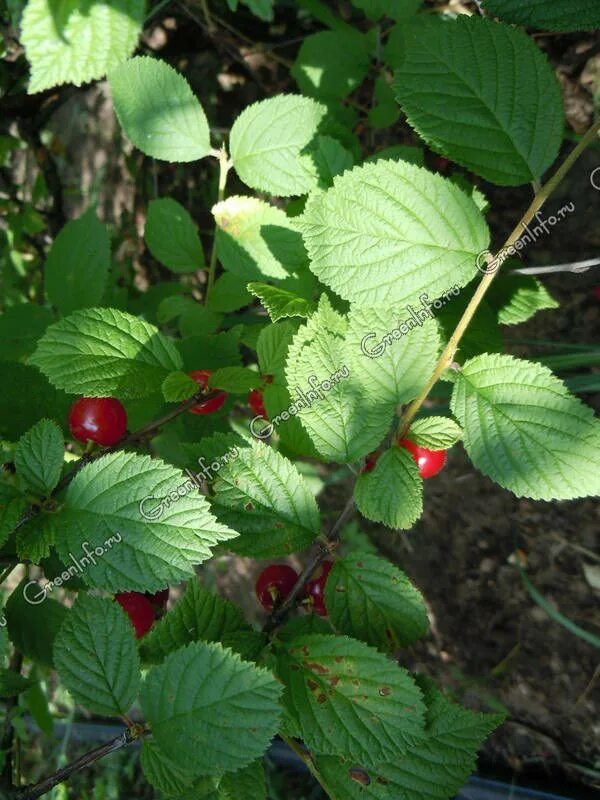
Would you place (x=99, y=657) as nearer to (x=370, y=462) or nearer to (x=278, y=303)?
(x=370, y=462)

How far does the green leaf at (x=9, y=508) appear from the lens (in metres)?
0.97

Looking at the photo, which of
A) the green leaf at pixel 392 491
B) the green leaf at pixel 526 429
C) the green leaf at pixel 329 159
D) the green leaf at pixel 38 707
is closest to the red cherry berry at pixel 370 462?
the green leaf at pixel 392 491

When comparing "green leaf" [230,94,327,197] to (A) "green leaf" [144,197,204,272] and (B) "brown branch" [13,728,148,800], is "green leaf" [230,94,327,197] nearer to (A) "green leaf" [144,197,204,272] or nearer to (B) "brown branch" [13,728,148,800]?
(A) "green leaf" [144,197,204,272]

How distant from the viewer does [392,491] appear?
0.98 metres

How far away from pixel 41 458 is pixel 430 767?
74 cm

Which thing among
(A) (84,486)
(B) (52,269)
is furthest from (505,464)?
(B) (52,269)

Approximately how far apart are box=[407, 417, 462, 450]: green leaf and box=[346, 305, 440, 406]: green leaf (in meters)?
0.06

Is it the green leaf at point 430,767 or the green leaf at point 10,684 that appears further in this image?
the green leaf at point 10,684

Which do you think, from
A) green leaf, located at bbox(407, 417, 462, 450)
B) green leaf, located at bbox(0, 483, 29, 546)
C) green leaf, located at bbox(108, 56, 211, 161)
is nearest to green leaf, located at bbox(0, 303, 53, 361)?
green leaf, located at bbox(108, 56, 211, 161)

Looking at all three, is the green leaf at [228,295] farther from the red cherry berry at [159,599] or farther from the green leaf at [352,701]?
the green leaf at [352,701]

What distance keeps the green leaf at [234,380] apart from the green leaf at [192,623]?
12.5 inches

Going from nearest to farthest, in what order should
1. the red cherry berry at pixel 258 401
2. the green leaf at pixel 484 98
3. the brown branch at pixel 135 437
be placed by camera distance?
the green leaf at pixel 484 98, the brown branch at pixel 135 437, the red cherry berry at pixel 258 401

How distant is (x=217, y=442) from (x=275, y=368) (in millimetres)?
184

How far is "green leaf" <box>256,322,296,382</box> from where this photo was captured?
1.22 meters
